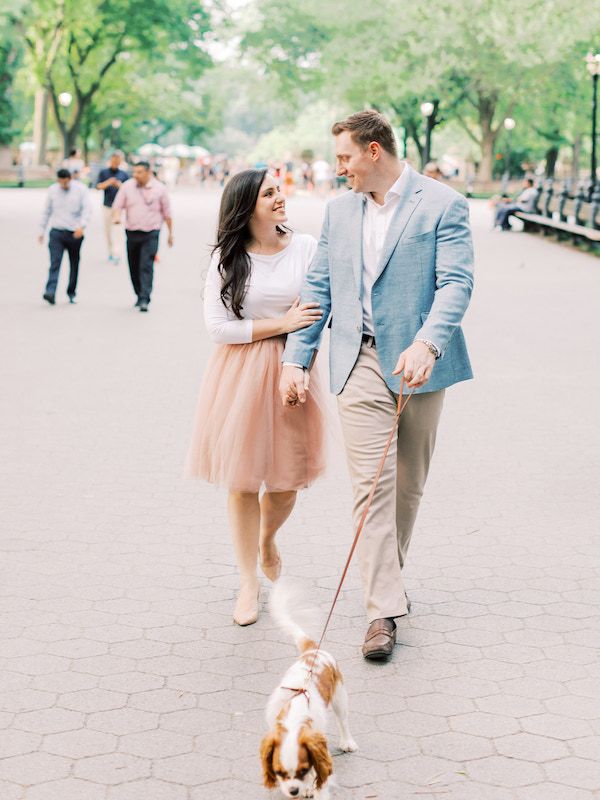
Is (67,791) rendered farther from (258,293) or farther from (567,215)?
(567,215)

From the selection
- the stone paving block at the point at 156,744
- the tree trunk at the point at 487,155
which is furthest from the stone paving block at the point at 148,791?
the tree trunk at the point at 487,155

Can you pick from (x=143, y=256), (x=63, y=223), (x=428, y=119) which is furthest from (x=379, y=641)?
(x=428, y=119)

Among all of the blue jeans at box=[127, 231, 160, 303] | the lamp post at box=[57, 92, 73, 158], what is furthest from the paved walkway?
the lamp post at box=[57, 92, 73, 158]

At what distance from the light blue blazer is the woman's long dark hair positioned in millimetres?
329

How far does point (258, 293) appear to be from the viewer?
4.89 m

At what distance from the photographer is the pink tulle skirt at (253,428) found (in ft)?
16.0

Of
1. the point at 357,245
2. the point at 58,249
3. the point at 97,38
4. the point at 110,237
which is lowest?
the point at 110,237

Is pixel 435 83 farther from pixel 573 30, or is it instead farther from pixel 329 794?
pixel 329 794

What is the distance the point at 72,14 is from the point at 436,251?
161 feet

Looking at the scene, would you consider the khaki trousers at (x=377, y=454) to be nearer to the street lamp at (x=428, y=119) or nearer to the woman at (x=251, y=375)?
the woman at (x=251, y=375)

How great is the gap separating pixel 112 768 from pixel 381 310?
6.28 ft

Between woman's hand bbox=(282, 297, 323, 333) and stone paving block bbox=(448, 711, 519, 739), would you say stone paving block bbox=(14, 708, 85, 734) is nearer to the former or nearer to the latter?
stone paving block bbox=(448, 711, 519, 739)

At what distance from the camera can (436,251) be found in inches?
178

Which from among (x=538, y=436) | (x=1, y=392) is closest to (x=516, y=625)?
(x=538, y=436)
